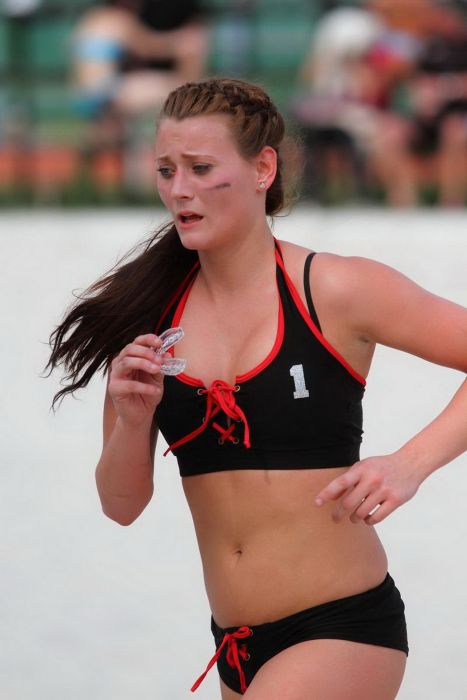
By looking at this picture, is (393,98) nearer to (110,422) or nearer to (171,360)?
(110,422)

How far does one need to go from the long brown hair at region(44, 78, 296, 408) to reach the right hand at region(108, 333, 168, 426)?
239mm

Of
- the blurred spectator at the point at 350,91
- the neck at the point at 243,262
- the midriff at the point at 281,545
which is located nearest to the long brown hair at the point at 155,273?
the neck at the point at 243,262

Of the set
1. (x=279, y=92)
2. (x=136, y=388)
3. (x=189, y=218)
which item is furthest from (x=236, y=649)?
(x=279, y=92)

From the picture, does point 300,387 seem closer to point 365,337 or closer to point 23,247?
point 365,337

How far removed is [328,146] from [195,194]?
8326mm

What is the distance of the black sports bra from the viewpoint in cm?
257

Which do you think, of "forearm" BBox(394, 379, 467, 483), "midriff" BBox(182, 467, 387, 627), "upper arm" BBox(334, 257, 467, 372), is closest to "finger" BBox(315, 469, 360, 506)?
"forearm" BBox(394, 379, 467, 483)

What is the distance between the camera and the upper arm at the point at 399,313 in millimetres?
2547

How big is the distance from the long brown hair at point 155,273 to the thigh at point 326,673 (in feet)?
2.20

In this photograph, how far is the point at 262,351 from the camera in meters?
2.60

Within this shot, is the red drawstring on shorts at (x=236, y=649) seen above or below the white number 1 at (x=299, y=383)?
below

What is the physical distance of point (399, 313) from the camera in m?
2.55

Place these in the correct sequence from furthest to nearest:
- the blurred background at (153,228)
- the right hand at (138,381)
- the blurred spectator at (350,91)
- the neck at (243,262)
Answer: the blurred spectator at (350,91)
the blurred background at (153,228)
the neck at (243,262)
the right hand at (138,381)

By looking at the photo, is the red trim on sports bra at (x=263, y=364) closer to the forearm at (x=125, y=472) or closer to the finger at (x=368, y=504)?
the forearm at (x=125, y=472)
